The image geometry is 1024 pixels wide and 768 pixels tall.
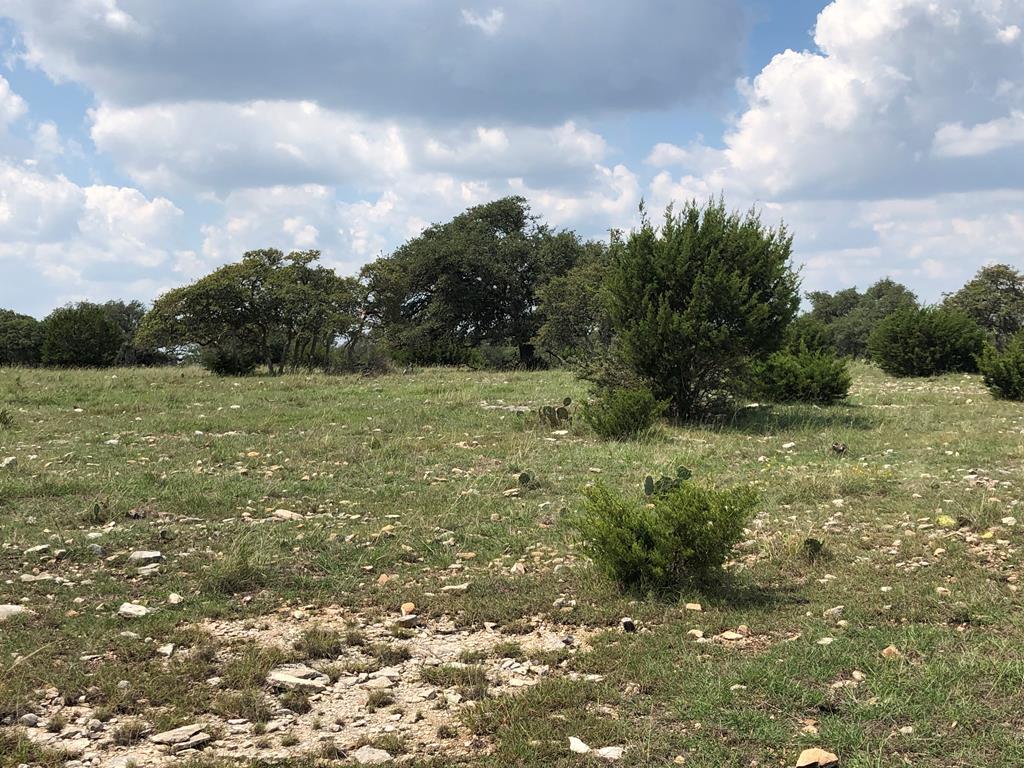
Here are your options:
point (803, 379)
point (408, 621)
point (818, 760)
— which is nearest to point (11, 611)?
point (408, 621)

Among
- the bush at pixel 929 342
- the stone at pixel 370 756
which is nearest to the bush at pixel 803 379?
the bush at pixel 929 342

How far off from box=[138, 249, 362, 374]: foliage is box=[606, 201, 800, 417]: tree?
13.3 m

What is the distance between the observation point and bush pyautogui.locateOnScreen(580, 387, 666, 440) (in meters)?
11.8

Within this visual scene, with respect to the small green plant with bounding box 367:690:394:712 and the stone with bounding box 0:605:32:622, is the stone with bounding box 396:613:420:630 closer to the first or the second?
the small green plant with bounding box 367:690:394:712

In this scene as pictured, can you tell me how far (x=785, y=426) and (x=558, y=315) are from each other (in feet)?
57.8

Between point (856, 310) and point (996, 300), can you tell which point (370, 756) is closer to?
point (996, 300)

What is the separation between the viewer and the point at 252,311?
24.7 m

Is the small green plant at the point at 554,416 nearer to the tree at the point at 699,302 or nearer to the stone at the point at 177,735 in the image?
the tree at the point at 699,302

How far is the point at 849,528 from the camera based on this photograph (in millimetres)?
6910

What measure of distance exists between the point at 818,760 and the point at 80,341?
101 feet

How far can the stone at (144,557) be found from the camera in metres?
6.10

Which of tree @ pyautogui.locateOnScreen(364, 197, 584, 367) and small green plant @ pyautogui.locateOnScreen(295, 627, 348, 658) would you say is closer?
small green plant @ pyautogui.locateOnScreen(295, 627, 348, 658)

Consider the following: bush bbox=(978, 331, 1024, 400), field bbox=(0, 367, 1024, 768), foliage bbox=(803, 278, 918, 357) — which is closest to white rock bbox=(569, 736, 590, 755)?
field bbox=(0, 367, 1024, 768)

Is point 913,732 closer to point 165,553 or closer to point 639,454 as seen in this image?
point 165,553
